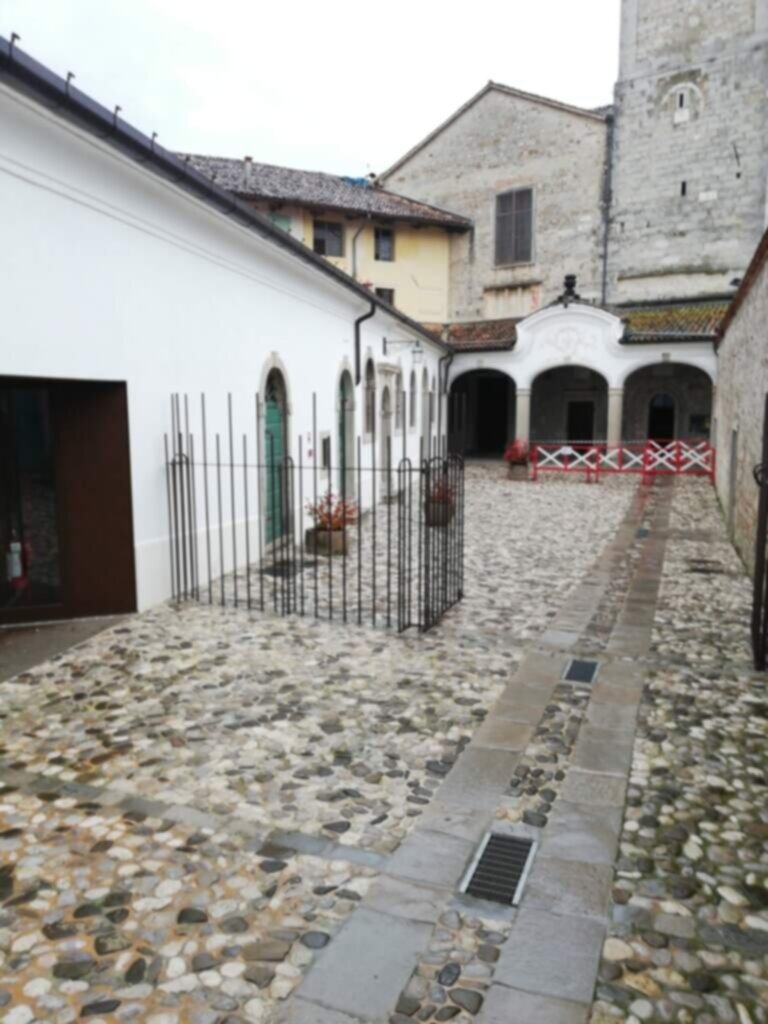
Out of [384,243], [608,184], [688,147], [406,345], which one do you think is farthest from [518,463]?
[688,147]

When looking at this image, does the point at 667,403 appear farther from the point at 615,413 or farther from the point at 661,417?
the point at 615,413

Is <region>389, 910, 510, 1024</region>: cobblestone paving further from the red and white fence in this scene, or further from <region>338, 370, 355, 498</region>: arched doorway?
the red and white fence

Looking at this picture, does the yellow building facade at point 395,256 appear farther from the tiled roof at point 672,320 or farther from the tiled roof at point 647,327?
the tiled roof at point 672,320

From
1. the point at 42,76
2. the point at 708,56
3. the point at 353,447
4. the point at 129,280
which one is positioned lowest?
the point at 353,447

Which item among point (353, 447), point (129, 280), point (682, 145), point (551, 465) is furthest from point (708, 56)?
point (129, 280)

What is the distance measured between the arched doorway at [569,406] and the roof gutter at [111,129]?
748 inches

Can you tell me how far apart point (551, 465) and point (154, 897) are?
20.6 m

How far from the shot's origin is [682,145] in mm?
23562

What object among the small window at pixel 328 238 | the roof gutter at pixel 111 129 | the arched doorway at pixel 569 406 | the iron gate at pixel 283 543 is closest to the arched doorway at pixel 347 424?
the iron gate at pixel 283 543

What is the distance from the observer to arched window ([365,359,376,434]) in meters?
15.4

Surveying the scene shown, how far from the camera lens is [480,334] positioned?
25.7m

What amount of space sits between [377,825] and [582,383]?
24.6m

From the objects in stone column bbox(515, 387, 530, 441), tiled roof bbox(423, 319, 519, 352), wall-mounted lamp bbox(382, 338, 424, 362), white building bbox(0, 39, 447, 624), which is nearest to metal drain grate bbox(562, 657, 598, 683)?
white building bbox(0, 39, 447, 624)

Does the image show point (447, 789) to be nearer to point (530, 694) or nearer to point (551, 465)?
point (530, 694)
